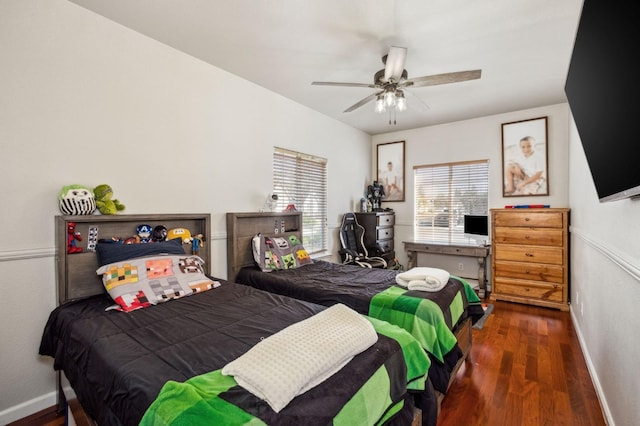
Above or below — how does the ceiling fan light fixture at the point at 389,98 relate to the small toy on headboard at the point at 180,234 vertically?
above

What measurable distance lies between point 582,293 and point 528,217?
134 cm

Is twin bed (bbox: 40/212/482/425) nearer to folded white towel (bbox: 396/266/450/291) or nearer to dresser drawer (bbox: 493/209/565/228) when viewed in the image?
folded white towel (bbox: 396/266/450/291)

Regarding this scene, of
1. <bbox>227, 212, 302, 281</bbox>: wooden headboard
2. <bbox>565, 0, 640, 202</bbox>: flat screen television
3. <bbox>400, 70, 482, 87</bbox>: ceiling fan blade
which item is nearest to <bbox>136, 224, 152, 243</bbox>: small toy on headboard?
<bbox>227, 212, 302, 281</bbox>: wooden headboard

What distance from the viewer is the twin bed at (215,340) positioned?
3.22 ft

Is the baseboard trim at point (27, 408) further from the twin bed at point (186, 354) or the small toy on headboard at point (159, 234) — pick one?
the small toy on headboard at point (159, 234)

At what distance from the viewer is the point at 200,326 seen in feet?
5.25

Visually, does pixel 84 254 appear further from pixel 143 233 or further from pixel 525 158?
pixel 525 158

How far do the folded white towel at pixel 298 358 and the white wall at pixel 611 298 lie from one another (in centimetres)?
129

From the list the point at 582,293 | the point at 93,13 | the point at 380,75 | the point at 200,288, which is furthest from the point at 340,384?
the point at 582,293

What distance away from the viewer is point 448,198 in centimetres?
505

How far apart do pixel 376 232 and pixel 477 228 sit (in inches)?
60.9

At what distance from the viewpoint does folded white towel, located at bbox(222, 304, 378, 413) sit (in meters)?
0.96

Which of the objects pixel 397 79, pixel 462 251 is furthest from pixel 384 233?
pixel 397 79

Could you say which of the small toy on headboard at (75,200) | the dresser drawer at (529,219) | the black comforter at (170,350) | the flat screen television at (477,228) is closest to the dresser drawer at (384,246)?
the flat screen television at (477,228)
